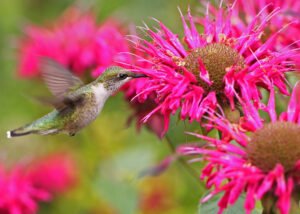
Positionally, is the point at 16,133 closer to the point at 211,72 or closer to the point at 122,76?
the point at 122,76

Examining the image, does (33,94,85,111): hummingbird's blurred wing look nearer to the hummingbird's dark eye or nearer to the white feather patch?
the white feather patch

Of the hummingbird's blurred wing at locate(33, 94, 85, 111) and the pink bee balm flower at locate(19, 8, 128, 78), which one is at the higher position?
the pink bee balm flower at locate(19, 8, 128, 78)

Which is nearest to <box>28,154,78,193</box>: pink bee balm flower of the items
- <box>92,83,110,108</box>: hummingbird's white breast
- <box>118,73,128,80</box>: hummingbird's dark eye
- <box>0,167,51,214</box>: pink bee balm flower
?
Answer: <box>0,167,51,214</box>: pink bee balm flower

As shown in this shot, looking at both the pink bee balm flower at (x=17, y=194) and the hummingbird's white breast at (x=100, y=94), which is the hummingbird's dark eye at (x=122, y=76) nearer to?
the hummingbird's white breast at (x=100, y=94)

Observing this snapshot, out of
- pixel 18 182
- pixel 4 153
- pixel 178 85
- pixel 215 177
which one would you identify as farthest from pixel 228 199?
pixel 4 153

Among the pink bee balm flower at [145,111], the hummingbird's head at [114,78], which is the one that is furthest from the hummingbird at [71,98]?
the pink bee balm flower at [145,111]

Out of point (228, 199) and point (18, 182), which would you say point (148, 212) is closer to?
point (18, 182)

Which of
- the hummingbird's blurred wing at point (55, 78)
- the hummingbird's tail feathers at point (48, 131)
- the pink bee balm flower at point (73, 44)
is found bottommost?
the hummingbird's tail feathers at point (48, 131)
